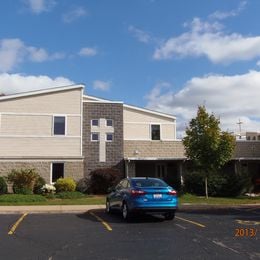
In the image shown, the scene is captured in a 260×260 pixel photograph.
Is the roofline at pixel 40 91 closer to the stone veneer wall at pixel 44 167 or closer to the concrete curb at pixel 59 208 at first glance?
the stone veneer wall at pixel 44 167

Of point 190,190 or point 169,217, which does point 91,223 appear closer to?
point 169,217

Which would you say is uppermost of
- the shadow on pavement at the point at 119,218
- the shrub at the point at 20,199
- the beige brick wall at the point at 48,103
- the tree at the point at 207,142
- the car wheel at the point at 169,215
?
the beige brick wall at the point at 48,103

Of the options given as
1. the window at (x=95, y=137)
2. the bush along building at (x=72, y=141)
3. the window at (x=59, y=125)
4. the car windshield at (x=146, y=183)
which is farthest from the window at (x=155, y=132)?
the car windshield at (x=146, y=183)

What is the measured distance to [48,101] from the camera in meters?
30.9

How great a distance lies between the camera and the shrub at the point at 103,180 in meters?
29.6

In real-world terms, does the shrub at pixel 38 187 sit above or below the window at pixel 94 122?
below

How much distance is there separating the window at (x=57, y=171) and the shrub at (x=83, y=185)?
4.49 ft

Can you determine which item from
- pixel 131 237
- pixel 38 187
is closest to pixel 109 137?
pixel 38 187

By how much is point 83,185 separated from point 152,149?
5.71 m

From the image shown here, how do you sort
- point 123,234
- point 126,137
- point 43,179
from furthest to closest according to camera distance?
point 126,137 → point 43,179 → point 123,234

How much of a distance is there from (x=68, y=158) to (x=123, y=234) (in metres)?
19.1

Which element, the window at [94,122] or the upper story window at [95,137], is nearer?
the upper story window at [95,137]

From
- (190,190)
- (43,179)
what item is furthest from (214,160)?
(43,179)

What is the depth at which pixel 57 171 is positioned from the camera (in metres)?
30.4
